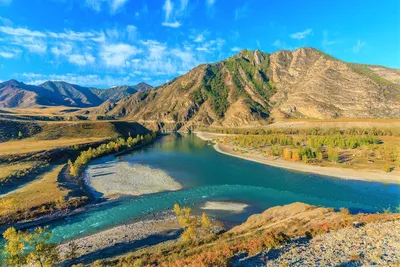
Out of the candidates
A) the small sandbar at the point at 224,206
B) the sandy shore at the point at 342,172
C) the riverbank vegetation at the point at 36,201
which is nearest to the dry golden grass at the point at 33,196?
the riverbank vegetation at the point at 36,201

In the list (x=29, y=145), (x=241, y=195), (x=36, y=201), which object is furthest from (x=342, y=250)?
(x=29, y=145)

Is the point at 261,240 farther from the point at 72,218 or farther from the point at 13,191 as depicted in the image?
the point at 13,191

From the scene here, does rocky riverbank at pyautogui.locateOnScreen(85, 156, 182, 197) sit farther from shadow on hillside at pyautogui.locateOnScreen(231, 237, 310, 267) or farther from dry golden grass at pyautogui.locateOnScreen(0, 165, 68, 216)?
shadow on hillside at pyautogui.locateOnScreen(231, 237, 310, 267)

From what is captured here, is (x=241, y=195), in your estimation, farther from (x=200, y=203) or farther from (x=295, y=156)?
(x=295, y=156)

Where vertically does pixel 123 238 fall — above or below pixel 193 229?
below

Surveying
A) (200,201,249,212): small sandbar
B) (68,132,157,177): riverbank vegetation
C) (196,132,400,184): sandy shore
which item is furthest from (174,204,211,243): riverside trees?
(196,132,400,184): sandy shore

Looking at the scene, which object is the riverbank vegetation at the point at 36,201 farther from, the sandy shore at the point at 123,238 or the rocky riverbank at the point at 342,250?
the rocky riverbank at the point at 342,250

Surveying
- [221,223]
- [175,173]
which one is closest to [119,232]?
[221,223]
